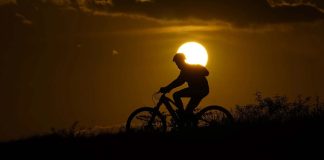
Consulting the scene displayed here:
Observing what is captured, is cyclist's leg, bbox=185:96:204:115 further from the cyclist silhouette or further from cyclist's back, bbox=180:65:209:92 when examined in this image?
cyclist's back, bbox=180:65:209:92

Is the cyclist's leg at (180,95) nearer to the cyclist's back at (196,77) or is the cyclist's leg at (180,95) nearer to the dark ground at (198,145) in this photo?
the cyclist's back at (196,77)

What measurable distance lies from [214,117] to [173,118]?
3.38 ft

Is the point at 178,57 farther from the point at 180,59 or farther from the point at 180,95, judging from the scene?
the point at 180,95

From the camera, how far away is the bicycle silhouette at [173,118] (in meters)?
15.0

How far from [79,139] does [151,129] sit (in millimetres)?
1929

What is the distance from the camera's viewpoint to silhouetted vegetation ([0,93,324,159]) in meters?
12.1

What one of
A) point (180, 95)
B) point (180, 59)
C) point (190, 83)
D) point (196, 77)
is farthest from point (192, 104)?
point (180, 59)

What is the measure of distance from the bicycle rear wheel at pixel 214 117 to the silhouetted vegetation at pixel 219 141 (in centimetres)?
24

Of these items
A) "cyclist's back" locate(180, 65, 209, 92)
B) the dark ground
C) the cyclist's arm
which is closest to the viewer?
the dark ground

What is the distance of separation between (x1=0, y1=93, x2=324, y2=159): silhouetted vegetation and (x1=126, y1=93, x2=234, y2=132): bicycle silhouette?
340 millimetres

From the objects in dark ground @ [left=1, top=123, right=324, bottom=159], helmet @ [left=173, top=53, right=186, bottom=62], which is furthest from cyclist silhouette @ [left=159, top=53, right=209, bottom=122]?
dark ground @ [left=1, top=123, right=324, bottom=159]

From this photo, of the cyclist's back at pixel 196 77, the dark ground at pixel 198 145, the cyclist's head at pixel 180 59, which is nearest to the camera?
the dark ground at pixel 198 145

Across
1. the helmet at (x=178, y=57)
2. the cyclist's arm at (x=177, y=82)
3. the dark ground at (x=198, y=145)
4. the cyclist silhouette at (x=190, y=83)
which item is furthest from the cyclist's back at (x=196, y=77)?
the dark ground at (x=198, y=145)

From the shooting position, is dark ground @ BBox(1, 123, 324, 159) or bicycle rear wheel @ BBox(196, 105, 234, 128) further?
bicycle rear wheel @ BBox(196, 105, 234, 128)
